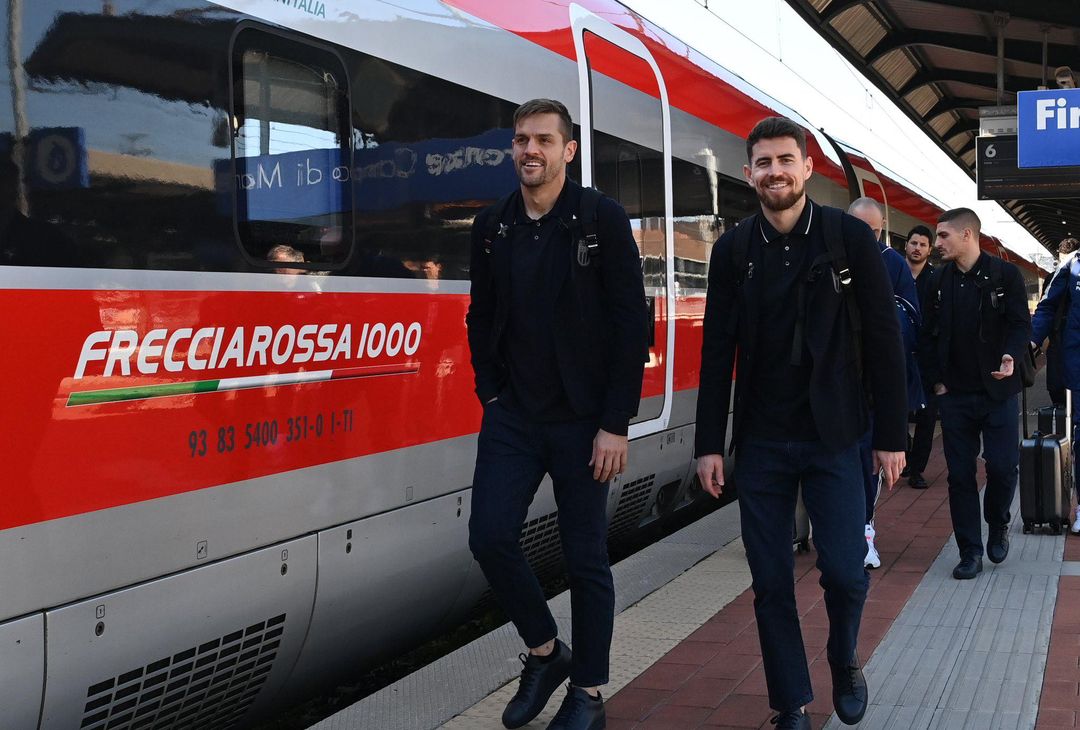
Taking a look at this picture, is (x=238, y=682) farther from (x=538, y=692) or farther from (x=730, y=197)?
(x=730, y=197)

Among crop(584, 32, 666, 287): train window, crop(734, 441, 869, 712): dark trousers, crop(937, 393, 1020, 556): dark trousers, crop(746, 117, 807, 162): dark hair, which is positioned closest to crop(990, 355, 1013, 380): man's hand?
crop(937, 393, 1020, 556): dark trousers

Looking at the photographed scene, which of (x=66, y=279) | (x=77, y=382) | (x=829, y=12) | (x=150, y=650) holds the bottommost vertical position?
(x=150, y=650)

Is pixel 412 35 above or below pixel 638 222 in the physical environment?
above

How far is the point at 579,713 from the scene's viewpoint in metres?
3.63

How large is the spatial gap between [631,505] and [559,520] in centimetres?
310

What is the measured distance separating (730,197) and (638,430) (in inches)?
99.2

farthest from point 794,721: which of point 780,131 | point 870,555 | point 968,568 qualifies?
point 870,555

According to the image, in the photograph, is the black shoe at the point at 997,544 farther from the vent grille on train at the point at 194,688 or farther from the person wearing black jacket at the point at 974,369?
the vent grille on train at the point at 194,688

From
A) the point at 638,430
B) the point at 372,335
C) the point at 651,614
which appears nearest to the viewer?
the point at 372,335

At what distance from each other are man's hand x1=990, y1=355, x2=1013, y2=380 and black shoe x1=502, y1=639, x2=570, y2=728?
299cm

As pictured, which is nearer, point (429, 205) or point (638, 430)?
point (429, 205)

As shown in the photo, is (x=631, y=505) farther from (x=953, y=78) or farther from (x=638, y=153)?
(x=953, y=78)

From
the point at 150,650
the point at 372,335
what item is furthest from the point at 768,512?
the point at 150,650

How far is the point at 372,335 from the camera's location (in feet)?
14.1
